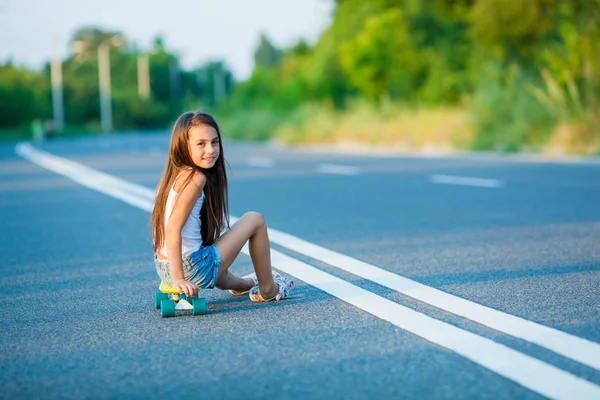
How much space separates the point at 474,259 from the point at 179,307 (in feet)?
8.80

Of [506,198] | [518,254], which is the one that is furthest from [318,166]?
[518,254]

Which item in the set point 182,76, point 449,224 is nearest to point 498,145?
point 449,224

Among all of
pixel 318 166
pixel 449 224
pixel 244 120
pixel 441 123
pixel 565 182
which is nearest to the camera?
pixel 449 224

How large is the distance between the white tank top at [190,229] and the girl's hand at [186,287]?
0.77 ft

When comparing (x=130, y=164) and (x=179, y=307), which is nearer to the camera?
(x=179, y=307)

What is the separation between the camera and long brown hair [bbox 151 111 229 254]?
215 inches

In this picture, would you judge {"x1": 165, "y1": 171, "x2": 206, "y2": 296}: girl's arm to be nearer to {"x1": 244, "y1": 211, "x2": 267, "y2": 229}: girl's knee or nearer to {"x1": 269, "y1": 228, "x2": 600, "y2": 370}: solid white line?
{"x1": 244, "y1": 211, "x2": 267, "y2": 229}: girl's knee

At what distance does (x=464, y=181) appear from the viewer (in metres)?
14.9

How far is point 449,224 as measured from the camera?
948cm

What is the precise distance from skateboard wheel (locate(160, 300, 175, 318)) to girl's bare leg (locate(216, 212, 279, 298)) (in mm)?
488

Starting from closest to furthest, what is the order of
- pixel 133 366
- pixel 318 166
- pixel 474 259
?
pixel 133 366 < pixel 474 259 < pixel 318 166

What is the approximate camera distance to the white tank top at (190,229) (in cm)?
541

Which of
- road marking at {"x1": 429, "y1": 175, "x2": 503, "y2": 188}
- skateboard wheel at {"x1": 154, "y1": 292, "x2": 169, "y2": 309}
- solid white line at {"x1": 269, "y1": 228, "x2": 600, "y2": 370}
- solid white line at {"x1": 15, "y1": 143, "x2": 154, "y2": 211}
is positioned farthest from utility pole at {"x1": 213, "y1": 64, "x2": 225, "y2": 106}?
skateboard wheel at {"x1": 154, "y1": 292, "x2": 169, "y2": 309}

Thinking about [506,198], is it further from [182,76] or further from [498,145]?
[182,76]
